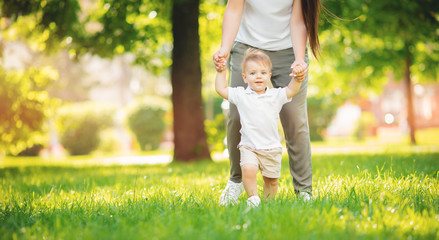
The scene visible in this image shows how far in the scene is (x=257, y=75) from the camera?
3162 mm

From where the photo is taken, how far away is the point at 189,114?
9148 millimetres

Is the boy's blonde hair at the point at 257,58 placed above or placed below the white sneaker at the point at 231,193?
above

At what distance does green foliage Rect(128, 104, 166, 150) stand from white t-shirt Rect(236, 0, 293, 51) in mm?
17944

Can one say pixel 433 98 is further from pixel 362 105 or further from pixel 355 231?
pixel 355 231

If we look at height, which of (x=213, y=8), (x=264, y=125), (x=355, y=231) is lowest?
(x=355, y=231)

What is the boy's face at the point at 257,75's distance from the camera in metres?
3.16

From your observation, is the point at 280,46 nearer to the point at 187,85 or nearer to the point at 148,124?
the point at 187,85

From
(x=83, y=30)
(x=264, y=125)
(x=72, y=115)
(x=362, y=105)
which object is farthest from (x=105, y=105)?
(x=362, y=105)

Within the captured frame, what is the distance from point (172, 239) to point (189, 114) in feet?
23.1

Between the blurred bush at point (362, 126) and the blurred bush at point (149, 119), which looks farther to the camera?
the blurred bush at point (362, 126)

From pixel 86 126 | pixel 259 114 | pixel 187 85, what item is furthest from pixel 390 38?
pixel 86 126

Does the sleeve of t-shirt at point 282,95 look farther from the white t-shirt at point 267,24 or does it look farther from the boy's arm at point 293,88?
the white t-shirt at point 267,24

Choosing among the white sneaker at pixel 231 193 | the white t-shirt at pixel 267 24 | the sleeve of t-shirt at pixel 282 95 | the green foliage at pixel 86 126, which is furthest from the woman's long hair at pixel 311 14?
the green foliage at pixel 86 126

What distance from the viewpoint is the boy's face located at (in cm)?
316
